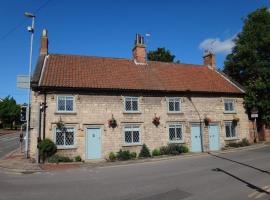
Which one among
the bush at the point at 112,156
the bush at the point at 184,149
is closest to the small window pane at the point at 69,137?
the bush at the point at 112,156

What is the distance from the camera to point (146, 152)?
21.7 meters

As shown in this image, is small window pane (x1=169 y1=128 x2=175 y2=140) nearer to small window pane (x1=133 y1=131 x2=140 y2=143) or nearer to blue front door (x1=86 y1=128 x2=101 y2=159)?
small window pane (x1=133 y1=131 x2=140 y2=143)

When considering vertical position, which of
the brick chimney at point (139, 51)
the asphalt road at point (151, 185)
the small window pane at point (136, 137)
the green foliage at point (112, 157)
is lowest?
the asphalt road at point (151, 185)

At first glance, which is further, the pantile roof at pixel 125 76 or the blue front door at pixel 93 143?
the pantile roof at pixel 125 76

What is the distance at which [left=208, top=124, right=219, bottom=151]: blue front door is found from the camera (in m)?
25.0

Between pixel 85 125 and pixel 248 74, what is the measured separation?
2261 centimetres

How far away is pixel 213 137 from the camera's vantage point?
2517 centimetres

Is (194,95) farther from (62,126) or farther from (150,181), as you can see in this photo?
(150,181)

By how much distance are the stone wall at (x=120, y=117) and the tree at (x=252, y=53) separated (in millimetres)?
6557

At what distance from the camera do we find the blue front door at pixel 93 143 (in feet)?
67.8

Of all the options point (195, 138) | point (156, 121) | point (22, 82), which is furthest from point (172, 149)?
point (22, 82)

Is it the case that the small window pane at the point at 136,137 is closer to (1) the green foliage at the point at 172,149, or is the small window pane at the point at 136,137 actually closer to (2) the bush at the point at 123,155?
(2) the bush at the point at 123,155

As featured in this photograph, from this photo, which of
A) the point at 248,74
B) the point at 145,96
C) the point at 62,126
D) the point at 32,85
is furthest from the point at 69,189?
the point at 248,74

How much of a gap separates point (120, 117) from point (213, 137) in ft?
30.0
